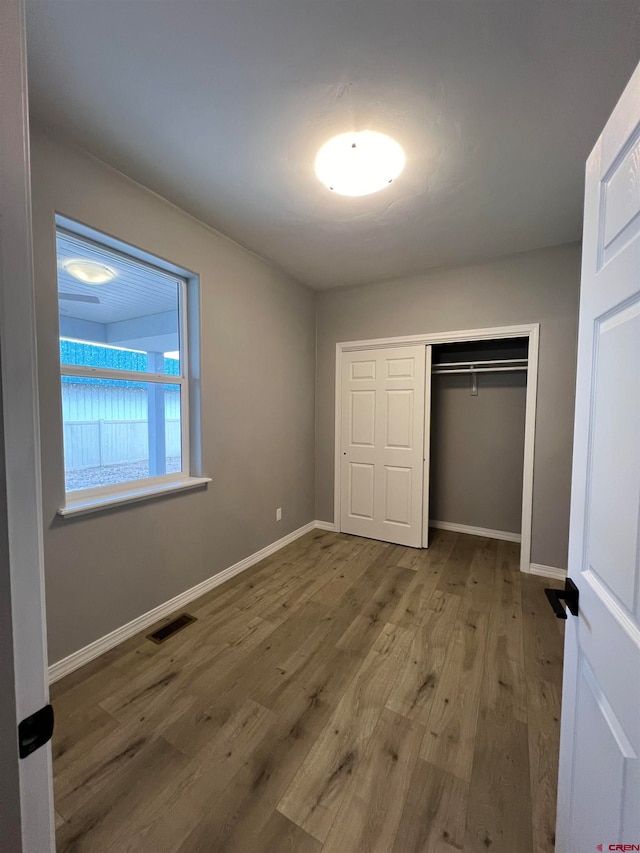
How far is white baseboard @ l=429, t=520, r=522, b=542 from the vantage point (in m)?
3.54

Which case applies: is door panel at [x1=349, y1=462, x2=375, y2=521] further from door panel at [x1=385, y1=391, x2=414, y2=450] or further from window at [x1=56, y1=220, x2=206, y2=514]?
window at [x1=56, y1=220, x2=206, y2=514]

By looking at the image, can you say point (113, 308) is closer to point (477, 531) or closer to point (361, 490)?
point (361, 490)

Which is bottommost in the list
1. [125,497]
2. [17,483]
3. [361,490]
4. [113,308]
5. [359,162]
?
[361,490]

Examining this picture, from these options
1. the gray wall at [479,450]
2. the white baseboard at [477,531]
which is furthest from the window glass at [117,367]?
the white baseboard at [477,531]

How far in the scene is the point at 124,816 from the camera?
114 cm

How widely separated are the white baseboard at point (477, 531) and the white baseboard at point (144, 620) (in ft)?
6.50

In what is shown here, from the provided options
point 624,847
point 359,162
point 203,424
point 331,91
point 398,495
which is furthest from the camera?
point 398,495

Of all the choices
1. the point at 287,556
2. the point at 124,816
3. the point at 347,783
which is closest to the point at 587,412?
the point at 347,783

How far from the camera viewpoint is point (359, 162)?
1.69 m

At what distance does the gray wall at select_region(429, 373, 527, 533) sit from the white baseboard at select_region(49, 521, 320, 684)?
213 cm

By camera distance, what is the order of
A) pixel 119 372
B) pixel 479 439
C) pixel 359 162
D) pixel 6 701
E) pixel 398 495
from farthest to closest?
pixel 479 439
pixel 398 495
pixel 119 372
pixel 359 162
pixel 6 701

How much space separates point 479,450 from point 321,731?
3.05 m

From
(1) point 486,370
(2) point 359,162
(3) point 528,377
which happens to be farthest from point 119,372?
(1) point 486,370

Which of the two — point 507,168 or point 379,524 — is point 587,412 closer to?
point 507,168
